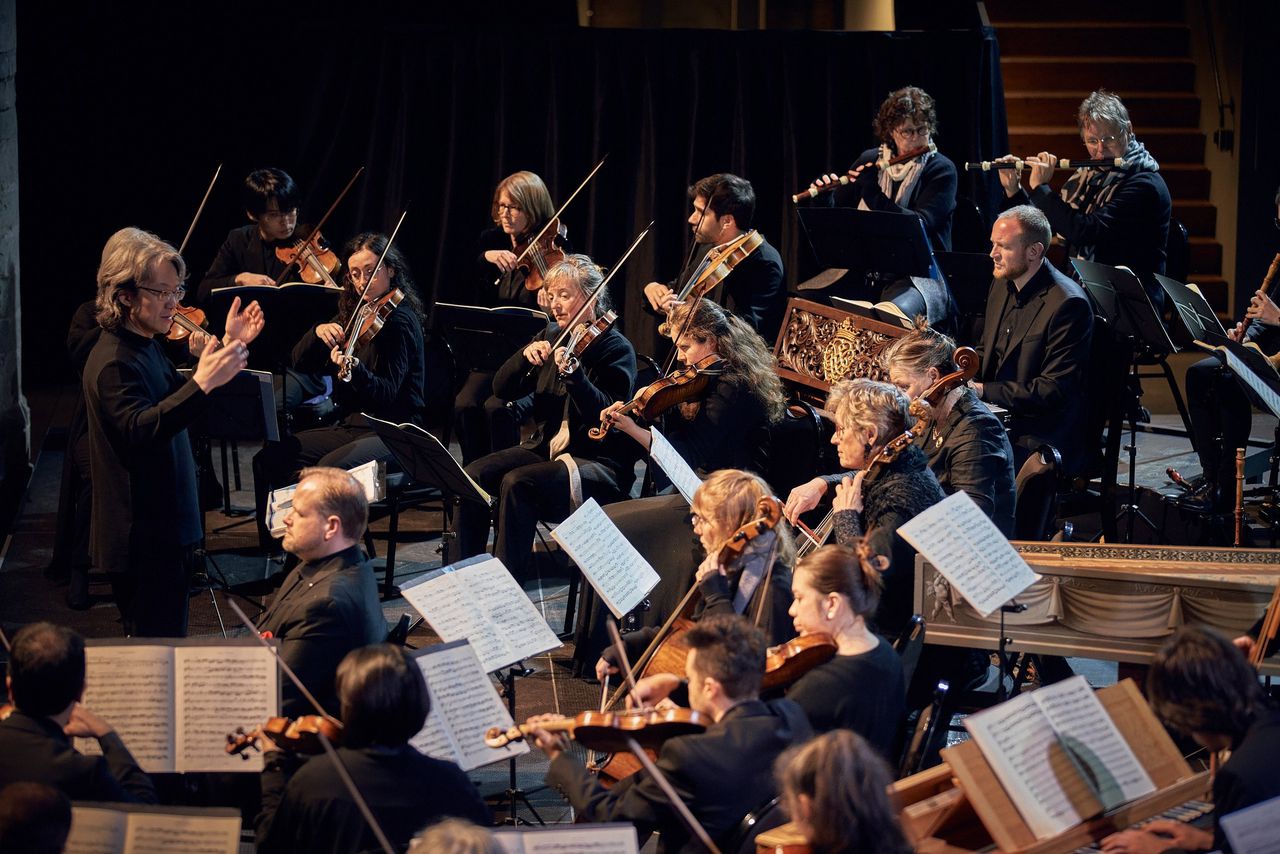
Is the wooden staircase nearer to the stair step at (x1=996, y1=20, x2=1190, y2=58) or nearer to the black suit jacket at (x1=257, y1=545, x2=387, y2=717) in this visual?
the stair step at (x1=996, y1=20, x2=1190, y2=58)

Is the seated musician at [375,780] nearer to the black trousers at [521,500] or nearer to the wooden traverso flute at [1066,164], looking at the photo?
the black trousers at [521,500]

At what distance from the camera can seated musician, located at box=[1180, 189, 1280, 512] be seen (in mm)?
6875

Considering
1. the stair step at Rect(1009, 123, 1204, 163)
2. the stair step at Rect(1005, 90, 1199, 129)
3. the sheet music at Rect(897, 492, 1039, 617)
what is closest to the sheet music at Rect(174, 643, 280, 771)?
the sheet music at Rect(897, 492, 1039, 617)

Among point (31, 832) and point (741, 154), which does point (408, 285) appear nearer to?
point (741, 154)

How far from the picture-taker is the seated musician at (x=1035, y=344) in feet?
19.8

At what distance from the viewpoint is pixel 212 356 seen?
4.60 meters

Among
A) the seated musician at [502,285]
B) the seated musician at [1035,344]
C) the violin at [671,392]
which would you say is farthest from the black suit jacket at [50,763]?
the seated musician at [1035,344]

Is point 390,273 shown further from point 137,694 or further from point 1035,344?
point 137,694

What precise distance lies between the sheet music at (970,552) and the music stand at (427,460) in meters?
1.88

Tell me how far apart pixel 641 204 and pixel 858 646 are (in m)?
5.41

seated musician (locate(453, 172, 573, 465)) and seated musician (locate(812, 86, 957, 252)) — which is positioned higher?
seated musician (locate(812, 86, 957, 252))

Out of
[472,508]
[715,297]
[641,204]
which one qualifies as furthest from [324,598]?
[641,204]

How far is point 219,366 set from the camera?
4.59 m

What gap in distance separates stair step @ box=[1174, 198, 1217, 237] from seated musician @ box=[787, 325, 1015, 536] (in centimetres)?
638
